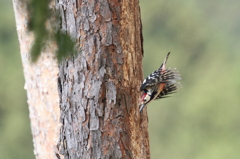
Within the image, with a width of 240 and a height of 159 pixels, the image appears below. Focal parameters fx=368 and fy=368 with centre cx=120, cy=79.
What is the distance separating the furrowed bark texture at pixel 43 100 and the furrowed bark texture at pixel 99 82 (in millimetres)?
127

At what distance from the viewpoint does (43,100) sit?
1747 mm

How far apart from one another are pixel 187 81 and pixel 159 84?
386cm

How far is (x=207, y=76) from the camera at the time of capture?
534 cm

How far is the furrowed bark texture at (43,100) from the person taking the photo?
65.1 inches

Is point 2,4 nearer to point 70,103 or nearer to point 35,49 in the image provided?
point 70,103

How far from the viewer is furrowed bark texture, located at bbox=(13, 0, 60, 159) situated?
1654 millimetres

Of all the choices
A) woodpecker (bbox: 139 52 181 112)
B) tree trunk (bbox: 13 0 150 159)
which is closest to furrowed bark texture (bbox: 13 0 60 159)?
tree trunk (bbox: 13 0 150 159)

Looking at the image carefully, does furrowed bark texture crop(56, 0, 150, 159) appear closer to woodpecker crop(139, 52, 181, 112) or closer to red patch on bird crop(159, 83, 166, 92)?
woodpecker crop(139, 52, 181, 112)

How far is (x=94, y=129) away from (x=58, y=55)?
0.83m

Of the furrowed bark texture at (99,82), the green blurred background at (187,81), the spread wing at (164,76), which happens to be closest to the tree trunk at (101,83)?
the furrowed bark texture at (99,82)

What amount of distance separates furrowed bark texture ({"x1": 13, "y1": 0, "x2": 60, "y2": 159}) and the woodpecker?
1.28 feet

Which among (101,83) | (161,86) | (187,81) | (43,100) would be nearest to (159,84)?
(161,86)

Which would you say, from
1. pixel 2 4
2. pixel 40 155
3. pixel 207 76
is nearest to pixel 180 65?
pixel 207 76

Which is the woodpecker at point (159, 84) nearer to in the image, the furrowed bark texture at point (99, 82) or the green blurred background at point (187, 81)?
the furrowed bark texture at point (99, 82)
